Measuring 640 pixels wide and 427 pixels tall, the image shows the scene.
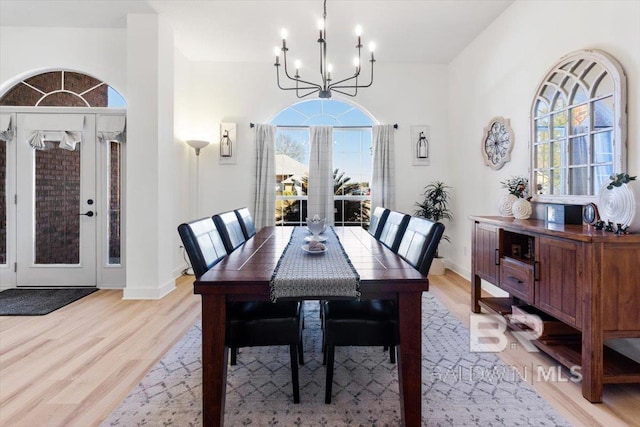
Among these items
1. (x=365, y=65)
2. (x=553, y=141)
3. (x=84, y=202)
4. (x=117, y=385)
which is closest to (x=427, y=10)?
(x=365, y=65)

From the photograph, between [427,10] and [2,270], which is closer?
[427,10]

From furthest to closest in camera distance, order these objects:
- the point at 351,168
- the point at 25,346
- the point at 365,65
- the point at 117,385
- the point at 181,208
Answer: the point at 351,168 → the point at 365,65 → the point at 181,208 → the point at 25,346 → the point at 117,385

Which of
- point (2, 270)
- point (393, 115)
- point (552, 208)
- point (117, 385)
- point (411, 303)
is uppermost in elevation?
point (393, 115)

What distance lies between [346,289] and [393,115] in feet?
13.0

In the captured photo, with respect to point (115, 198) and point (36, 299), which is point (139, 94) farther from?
point (36, 299)

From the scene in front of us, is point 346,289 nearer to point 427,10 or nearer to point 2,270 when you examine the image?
point 427,10

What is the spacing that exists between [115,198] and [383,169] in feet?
11.4

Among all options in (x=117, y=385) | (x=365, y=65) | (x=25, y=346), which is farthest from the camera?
(x=365, y=65)

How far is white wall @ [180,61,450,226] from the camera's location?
4.64 meters

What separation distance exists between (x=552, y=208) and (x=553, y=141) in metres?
Answer: 0.63

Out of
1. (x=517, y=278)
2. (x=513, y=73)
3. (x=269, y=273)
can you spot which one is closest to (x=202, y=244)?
(x=269, y=273)

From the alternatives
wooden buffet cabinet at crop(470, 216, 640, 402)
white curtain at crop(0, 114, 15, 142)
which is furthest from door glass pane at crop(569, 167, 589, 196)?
white curtain at crop(0, 114, 15, 142)

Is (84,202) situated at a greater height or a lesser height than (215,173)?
lesser

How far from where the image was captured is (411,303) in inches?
54.5
